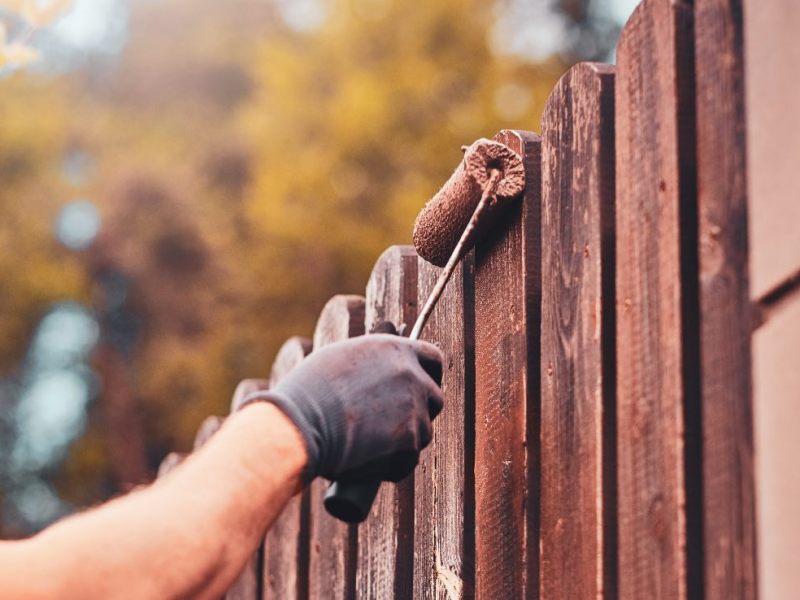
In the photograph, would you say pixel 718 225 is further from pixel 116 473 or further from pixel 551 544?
pixel 116 473

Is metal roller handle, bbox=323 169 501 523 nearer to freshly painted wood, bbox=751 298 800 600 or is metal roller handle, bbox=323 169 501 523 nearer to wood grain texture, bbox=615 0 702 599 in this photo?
wood grain texture, bbox=615 0 702 599

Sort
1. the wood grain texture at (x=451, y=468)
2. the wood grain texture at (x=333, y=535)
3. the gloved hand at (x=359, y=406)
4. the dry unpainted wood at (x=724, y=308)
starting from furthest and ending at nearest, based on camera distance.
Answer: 1. the wood grain texture at (x=333, y=535)
2. the wood grain texture at (x=451, y=468)
3. the gloved hand at (x=359, y=406)
4. the dry unpainted wood at (x=724, y=308)

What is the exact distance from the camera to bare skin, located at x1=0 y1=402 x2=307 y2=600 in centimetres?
124

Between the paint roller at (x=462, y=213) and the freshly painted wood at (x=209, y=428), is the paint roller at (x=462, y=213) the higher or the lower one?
the lower one

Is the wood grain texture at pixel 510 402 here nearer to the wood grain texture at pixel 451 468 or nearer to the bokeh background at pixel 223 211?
the wood grain texture at pixel 451 468

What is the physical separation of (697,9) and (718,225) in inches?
9.9

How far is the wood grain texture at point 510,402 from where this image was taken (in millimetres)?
1624

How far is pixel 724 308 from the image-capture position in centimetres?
116

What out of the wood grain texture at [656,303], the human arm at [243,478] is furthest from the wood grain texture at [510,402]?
the wood grain texture at [656,303]

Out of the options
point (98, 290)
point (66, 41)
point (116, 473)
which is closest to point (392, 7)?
point (98, 290)

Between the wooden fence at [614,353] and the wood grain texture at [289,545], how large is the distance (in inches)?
30.6

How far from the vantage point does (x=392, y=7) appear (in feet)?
50.0

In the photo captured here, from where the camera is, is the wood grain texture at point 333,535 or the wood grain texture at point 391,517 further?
the wood grain texture at point 333,535

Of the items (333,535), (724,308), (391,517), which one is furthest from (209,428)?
(724,308)
